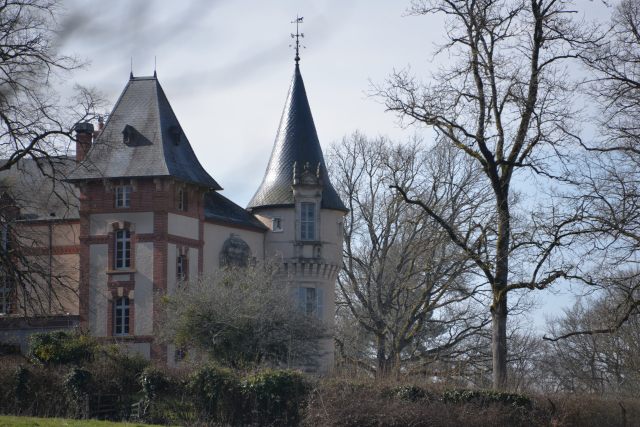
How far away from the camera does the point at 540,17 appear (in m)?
21.1

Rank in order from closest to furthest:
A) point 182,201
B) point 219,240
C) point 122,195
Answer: point 122,195 < point 182,201 < point 219,240

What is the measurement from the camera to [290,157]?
3881 centimetres

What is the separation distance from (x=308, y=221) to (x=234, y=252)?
411 centimetres

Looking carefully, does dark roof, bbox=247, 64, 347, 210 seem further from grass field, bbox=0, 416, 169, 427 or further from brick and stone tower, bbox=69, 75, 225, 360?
grass field, bbox=0, 416, 169, 427

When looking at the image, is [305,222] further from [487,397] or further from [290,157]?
[487,397]

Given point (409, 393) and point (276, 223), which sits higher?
point (276, 223)

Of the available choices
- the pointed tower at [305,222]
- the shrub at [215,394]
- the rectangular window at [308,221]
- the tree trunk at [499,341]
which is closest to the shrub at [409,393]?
the tree trunk at [499,341]

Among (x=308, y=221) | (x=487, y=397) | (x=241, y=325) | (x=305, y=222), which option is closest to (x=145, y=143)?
(x=305, y=222)

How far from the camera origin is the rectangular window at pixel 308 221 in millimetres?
37594

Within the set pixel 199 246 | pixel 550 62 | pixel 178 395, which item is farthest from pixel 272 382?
pixel 199 246

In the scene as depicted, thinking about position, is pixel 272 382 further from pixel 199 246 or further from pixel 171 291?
pixel 199 246

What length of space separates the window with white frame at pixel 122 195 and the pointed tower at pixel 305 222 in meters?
7.49

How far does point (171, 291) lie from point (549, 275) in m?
15.8

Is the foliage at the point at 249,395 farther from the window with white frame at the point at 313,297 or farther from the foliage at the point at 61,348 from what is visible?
the window with white frame at the point at 313,297
